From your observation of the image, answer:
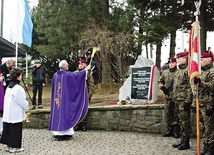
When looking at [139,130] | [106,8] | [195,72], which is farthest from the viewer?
[106,8]

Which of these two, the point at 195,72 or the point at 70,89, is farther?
the point at 70,89

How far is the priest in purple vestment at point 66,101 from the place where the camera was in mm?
7410

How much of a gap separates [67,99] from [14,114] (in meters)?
1.50

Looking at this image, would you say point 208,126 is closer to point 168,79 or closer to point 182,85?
point 182,85

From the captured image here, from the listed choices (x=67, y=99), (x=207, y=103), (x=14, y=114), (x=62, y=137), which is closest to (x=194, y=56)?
(x=207, y=103)

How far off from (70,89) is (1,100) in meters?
1.60

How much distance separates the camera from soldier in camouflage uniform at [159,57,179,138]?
24.3 feet

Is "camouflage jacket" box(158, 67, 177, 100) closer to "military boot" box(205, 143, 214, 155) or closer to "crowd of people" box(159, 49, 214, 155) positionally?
"crowd of people" box(159, 49, 214, 155)

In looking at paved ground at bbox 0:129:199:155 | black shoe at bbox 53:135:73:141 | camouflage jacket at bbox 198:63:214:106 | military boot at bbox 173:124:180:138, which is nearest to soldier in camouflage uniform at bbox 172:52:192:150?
paved ground at bbox 0:129:199:155

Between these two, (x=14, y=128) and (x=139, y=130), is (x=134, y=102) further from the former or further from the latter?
(x=14, y=128)

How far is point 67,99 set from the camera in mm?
7500

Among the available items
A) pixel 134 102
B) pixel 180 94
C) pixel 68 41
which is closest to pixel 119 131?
pixel 134 102

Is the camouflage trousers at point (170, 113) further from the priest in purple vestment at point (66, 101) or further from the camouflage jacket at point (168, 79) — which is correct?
the priest in purple vestment at point (66, 101)

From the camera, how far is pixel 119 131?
8547 mm
